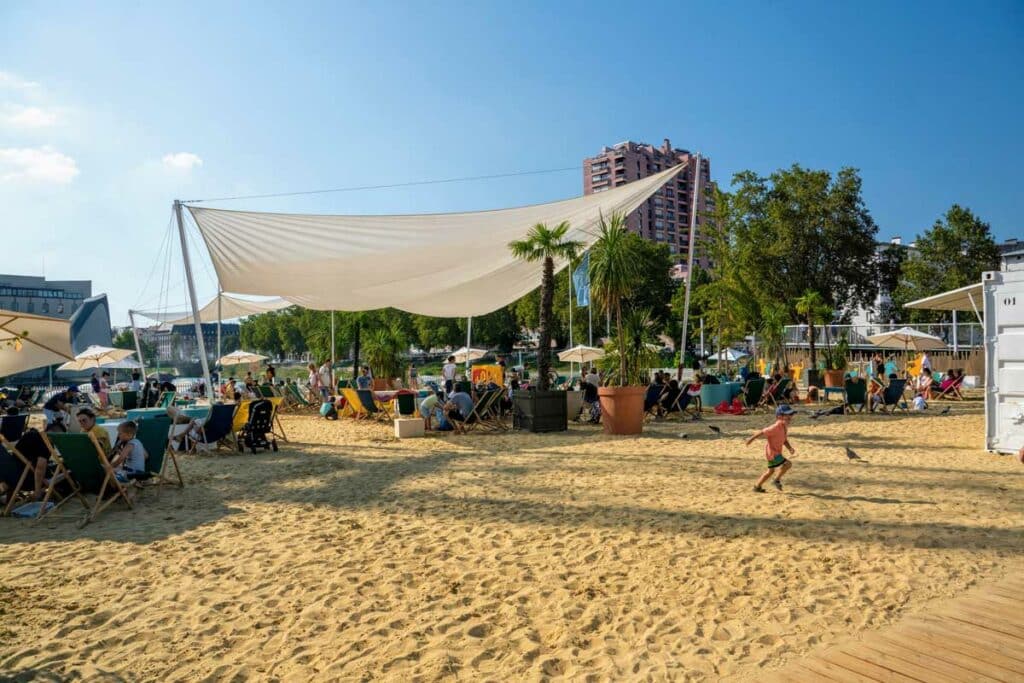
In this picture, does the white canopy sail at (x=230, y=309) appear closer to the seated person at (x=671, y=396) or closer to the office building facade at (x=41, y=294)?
the seated person at (x=671, y=396)

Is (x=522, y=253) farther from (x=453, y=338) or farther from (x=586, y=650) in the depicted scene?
(x=453, y=338)

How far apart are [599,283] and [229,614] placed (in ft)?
26.5

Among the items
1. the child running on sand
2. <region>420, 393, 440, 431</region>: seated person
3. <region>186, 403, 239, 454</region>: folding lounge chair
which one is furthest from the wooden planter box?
the child running on sand

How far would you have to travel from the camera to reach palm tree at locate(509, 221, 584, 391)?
10.8 m

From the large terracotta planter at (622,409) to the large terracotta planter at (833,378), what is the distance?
9430 mm

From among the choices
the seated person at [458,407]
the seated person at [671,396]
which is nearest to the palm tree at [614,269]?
the seated person at [671,396]

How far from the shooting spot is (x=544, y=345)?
11094mm

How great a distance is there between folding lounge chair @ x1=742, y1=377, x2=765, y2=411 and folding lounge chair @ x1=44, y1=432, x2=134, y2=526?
11.2 meters

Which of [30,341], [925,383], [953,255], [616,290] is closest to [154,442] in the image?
[30,341]

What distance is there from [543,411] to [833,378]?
10294 millimetres

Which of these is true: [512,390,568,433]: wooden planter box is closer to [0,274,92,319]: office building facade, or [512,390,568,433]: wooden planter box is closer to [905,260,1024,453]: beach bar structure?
[905,260,1024,453]: beach bar structure

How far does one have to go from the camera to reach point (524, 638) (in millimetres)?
3078

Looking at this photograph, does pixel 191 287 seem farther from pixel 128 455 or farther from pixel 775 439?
pixel 775 439

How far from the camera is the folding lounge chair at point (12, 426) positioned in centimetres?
794
